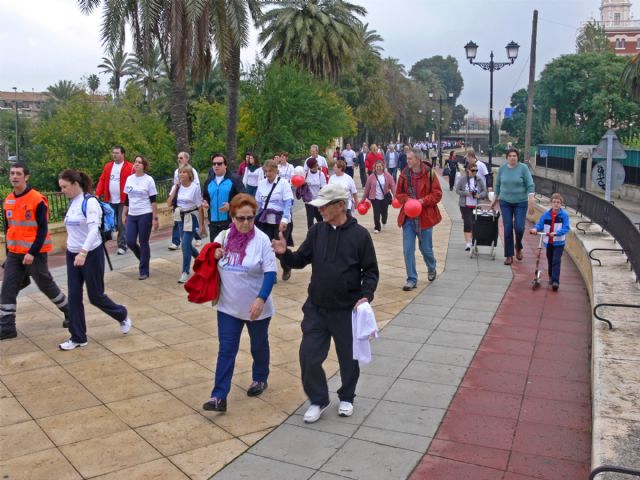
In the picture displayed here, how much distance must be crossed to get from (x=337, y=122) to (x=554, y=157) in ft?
54.1

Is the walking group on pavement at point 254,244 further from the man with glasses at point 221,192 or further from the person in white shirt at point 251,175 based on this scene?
the person in white shirt at point 251,175

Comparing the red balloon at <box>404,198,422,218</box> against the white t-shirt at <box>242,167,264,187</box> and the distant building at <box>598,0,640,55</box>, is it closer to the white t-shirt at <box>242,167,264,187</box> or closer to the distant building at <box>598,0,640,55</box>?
the white t-shirt at <box>242,167,264,187</box>

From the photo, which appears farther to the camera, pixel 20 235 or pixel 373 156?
pixel 373 156

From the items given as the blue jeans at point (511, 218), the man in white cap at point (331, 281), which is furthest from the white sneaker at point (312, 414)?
the blue jeans at point (511, 218)

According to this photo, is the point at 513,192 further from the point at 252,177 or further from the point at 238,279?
the point at 238,279

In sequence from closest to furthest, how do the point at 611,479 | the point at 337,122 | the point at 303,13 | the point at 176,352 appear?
the point at 611,479, the point at 176,352, the point at 337,122, the point at 303,13

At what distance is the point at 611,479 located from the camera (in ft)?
11.6

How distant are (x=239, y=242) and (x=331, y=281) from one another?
774 millimetres

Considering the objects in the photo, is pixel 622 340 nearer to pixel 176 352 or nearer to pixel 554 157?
pixel 176 352

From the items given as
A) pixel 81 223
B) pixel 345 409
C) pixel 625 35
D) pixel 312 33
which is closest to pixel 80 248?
pixel 81 223

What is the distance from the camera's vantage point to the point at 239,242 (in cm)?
522

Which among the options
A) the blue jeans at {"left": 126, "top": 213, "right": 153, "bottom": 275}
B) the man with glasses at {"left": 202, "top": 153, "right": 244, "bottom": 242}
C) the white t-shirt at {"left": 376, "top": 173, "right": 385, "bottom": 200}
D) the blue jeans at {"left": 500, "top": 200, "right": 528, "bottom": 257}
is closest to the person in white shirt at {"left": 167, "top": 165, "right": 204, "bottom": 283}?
the blue jeans at {"left": 126, "top": 213, "right": 153, "bottom": 275}

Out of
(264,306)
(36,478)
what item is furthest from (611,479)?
(36,478)

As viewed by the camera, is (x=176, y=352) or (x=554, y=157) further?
(x=554, y=157)
